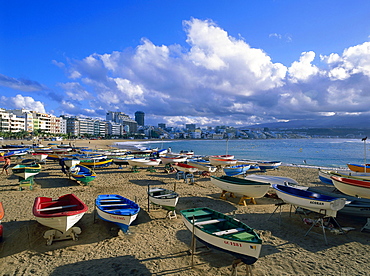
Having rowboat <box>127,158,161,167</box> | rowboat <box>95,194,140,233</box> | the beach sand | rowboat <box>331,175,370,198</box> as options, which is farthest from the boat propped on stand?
rowboat <box>127,158,161,167</box>

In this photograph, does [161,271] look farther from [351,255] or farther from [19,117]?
[19,117]

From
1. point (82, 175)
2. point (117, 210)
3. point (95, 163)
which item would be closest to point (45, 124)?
point (95, 163)

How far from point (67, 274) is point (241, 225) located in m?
4.85

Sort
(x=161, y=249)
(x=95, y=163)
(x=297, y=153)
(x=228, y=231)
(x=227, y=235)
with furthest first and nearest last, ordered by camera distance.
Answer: (x=297, y=153) < (x=95, y=163) < (x=161, y=249) < (x=228, y=231) < (x=227, y=235)

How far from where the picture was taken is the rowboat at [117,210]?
755 centimetres

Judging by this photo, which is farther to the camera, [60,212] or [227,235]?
[60,212]

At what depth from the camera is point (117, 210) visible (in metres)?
8.22

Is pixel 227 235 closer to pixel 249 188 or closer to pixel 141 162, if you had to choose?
pixel 249 188

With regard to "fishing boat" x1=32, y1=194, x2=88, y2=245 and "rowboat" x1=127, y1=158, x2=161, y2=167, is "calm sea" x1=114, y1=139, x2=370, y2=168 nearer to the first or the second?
"rowboat" x1=127, y1=158, x2=161, y2=167

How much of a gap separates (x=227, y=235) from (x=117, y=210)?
430cm

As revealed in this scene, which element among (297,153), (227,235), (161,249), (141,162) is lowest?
(297,153)

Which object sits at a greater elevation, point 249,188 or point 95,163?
point 249,188

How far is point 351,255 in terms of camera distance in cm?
680

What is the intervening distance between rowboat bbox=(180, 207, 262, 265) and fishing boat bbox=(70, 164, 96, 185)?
30.5 ft
